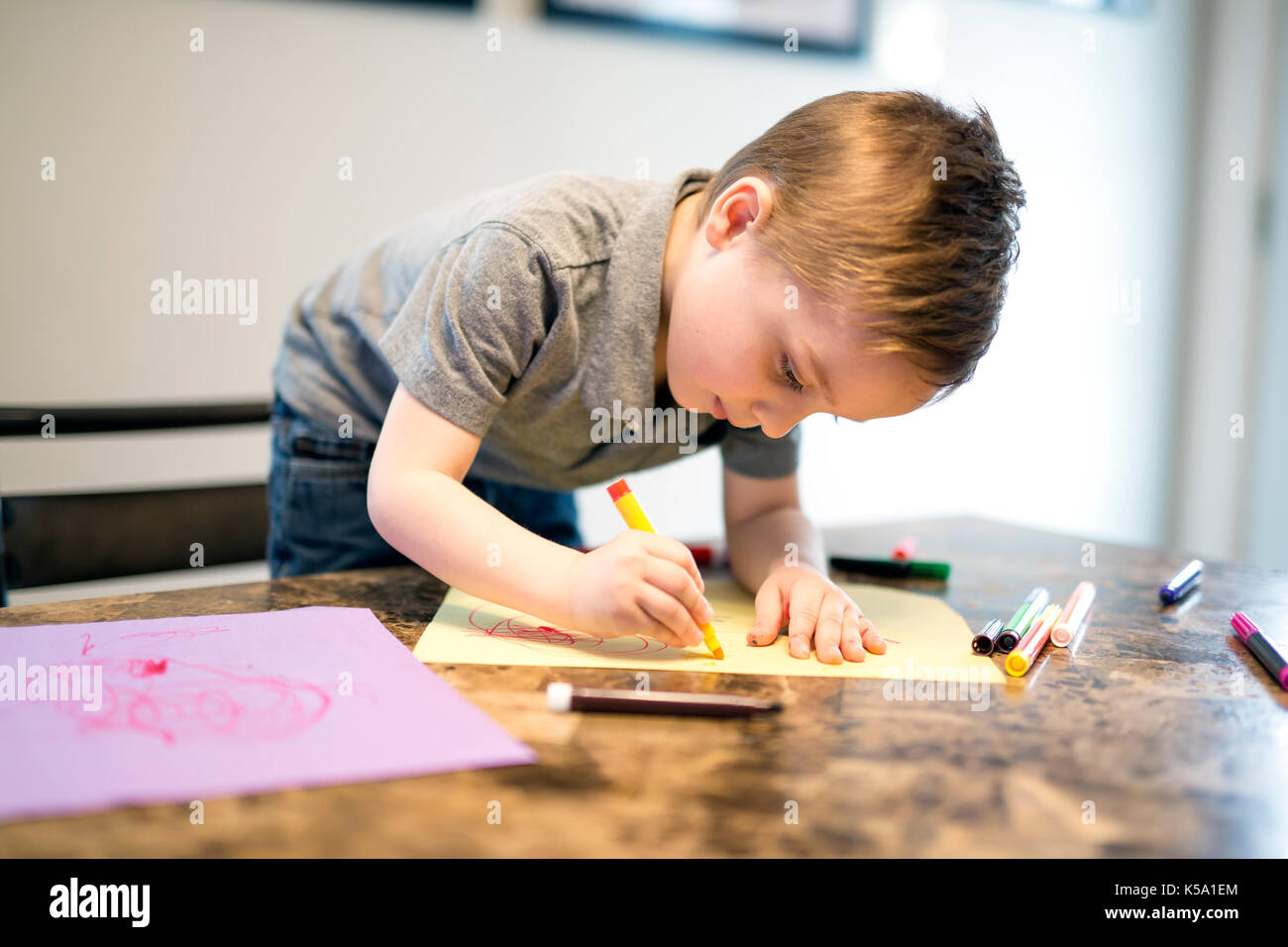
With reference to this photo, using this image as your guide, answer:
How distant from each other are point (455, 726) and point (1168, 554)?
776 millimetres

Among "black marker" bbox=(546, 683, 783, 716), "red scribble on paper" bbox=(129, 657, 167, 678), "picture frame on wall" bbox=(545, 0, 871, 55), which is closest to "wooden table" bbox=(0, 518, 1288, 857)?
"black marker" bbox=(546, 683, 783, 716)

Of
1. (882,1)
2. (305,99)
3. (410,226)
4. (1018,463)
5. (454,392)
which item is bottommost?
(1018,463)

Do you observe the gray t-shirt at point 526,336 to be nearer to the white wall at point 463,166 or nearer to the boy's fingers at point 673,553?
the boy's fingers at point 673,553

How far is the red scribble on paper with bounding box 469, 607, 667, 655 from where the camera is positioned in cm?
58

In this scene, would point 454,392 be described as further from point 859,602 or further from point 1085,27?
point 1085,27

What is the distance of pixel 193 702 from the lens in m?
0.44

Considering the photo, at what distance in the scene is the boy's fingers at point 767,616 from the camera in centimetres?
61

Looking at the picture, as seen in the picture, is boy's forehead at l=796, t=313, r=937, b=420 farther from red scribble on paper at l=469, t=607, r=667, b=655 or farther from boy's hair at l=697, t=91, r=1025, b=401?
red scribble on paper at l=469, t=607, r=667, b=655

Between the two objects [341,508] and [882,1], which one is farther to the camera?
[882,1]

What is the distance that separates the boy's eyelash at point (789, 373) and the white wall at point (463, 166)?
51 centimetres

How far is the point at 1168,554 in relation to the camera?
3.06ft

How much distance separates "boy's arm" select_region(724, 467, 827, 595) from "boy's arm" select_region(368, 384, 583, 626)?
0.21 m
